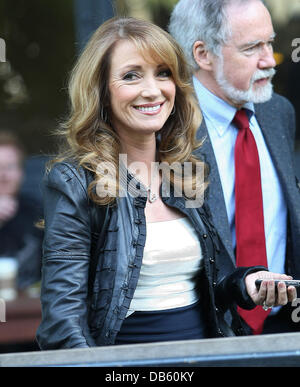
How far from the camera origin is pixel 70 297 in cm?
188

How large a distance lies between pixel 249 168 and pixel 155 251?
2.52 feet

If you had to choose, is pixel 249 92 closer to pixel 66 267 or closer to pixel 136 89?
pixel 136 89

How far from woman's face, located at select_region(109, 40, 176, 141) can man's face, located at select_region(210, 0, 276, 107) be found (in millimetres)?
645

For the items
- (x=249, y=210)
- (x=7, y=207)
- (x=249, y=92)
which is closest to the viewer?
(x=249, y=210)

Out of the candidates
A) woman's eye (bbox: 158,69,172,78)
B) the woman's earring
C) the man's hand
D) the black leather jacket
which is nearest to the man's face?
woman's eye (bbox: 158,69,172,78)

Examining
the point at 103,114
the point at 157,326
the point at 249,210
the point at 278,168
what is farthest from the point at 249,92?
the point at 157,326

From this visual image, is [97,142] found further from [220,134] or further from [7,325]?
[7,325]

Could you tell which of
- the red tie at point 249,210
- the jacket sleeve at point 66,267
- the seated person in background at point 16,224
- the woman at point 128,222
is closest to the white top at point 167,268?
the woman at point 128,222

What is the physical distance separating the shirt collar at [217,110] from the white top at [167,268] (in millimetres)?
726

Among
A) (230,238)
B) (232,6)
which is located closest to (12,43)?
(232,6)

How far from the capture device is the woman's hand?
1.99m

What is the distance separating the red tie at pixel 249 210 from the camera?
101 inches

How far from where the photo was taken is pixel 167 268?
199cm

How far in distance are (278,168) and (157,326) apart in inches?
36.2
